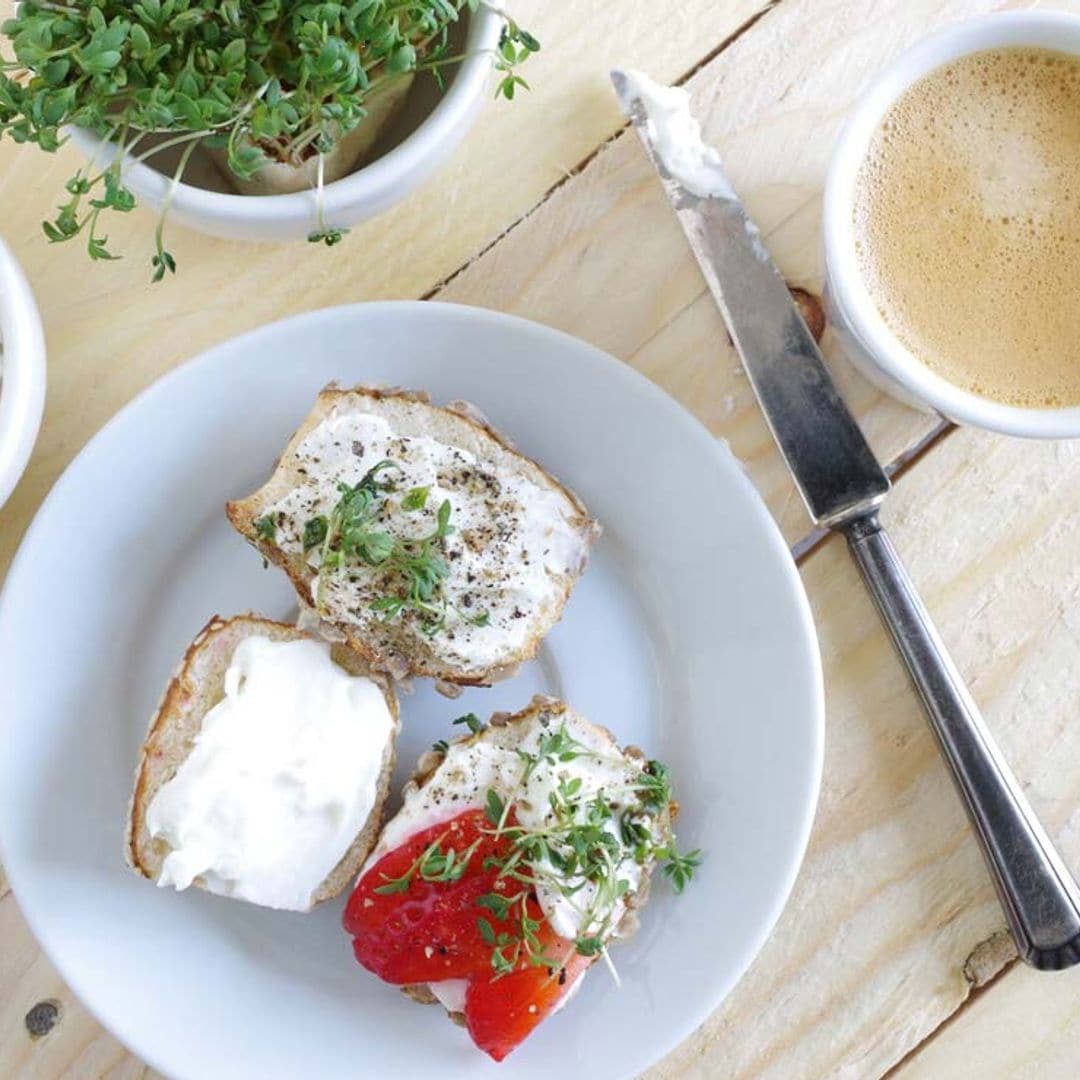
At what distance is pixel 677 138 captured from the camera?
55.5 inches

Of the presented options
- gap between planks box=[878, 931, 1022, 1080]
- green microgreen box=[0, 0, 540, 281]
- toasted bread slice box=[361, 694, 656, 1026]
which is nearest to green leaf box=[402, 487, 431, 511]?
toasted bread slice box=[361, 694, 656, 1026]

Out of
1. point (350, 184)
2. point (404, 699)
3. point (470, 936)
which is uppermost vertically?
point (350, 184)

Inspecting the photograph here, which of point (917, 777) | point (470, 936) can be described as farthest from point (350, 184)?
point (917, 777)

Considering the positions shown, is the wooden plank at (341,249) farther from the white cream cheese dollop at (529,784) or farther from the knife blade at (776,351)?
the white cream cheese dollop at (529,784)

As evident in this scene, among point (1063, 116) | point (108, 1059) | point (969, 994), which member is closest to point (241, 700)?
point (108, 1059)

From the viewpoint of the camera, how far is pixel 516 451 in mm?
1362

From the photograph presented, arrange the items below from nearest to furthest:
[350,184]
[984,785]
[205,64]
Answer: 1. [205,64]
2. [350,184]
3. [984,785]

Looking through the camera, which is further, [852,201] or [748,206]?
[748,206]

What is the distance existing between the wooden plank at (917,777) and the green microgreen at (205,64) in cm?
75

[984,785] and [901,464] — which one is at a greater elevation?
[901,464]

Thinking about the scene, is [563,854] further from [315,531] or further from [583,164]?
[583,164]

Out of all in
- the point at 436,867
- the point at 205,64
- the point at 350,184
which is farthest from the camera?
the point at 436,867

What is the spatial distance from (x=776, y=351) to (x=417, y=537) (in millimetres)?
445

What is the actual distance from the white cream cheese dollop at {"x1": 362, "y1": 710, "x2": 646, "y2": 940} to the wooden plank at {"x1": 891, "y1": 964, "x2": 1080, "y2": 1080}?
0.43 meters
